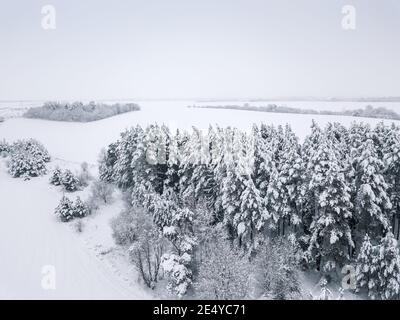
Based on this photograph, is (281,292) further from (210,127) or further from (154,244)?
(210,127)

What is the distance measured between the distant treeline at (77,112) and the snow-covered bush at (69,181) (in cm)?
2267

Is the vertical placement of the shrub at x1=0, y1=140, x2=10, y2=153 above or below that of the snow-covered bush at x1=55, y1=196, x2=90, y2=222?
above

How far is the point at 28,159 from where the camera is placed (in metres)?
61.7

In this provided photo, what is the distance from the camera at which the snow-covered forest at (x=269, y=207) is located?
31.2 m

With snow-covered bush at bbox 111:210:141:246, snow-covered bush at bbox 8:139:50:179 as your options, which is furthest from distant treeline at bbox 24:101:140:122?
snow-covered bush at bbox 111:210:141:246

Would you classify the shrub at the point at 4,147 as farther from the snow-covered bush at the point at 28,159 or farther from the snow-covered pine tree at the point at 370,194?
the snow-covered pine tree at the point at 370,194

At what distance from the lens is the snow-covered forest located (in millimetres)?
31172

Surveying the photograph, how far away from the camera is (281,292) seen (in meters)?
31.0

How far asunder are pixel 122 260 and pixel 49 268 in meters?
7.37

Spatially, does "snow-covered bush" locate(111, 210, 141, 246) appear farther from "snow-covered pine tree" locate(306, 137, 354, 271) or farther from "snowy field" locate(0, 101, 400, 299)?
"snow-covered pine tree" locate(306, 137, 354, 271)

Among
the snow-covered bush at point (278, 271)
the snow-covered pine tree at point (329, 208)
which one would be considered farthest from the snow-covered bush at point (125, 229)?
the snow-covered pine tree at point (329, 208)

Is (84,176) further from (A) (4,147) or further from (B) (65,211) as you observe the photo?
(A) (4,147)

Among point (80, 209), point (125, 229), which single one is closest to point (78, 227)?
point (80, 209)
